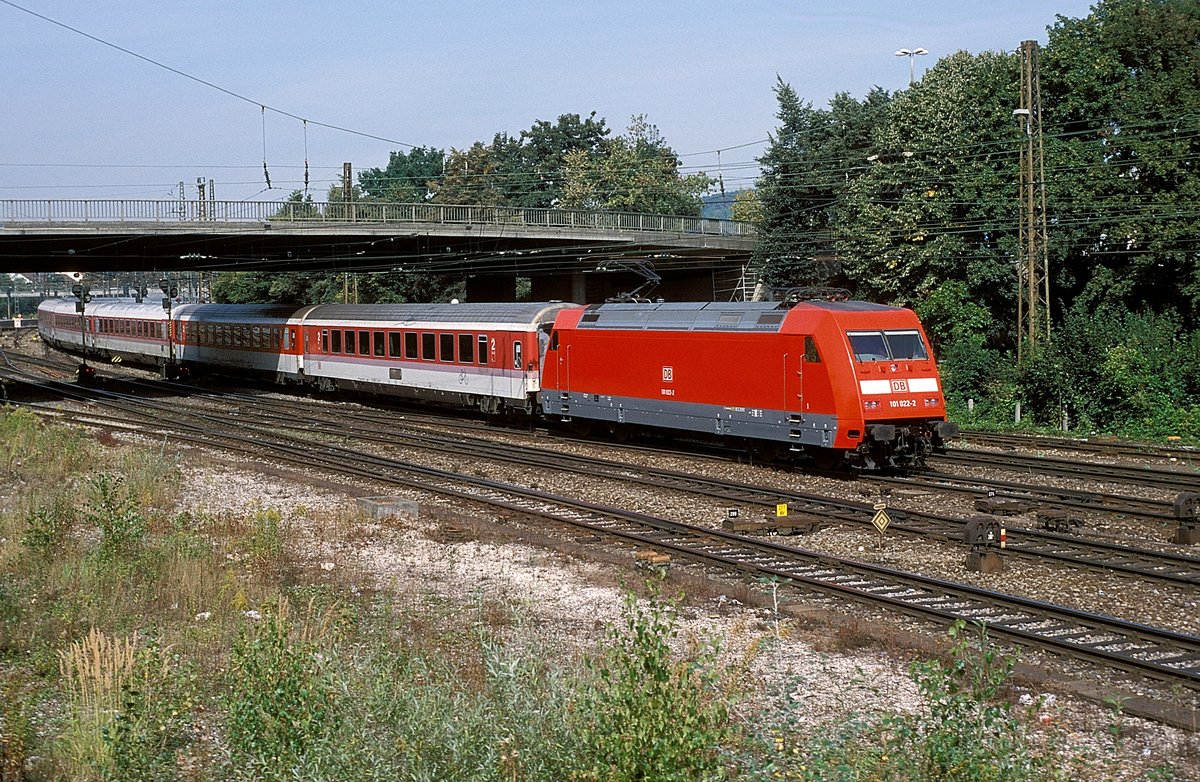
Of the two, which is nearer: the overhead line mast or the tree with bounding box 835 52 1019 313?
the overhead line mast

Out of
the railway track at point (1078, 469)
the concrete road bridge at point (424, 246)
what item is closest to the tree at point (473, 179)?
the concrete road bridge at point (424, 246)

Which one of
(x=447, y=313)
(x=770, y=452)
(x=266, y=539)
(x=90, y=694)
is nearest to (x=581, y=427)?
(x=447, y=313)

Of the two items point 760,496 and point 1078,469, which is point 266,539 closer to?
point 760,496

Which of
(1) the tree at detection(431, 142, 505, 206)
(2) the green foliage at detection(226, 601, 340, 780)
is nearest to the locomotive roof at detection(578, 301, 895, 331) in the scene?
(2) the green foliage at detection(226, 601, 340, 780)

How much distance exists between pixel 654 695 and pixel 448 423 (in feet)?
84.7

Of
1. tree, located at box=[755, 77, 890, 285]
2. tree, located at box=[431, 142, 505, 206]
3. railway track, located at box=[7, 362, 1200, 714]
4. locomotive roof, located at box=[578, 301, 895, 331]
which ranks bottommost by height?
railway track, located at box=[7, 362, 1200, 714]

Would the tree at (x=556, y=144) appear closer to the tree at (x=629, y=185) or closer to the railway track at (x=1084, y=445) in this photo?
the tree at (x=629, y=185)

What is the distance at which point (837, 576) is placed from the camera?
1377cm

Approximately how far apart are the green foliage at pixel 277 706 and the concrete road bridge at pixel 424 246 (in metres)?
22.7

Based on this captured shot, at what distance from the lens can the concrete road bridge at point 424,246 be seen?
125ft

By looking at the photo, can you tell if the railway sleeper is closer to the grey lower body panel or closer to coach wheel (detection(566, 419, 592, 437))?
the grey lower body panel

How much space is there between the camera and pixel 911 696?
9469 mm

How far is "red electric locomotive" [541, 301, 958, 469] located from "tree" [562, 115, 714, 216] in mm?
53693

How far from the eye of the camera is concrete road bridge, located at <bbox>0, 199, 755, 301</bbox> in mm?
38094
